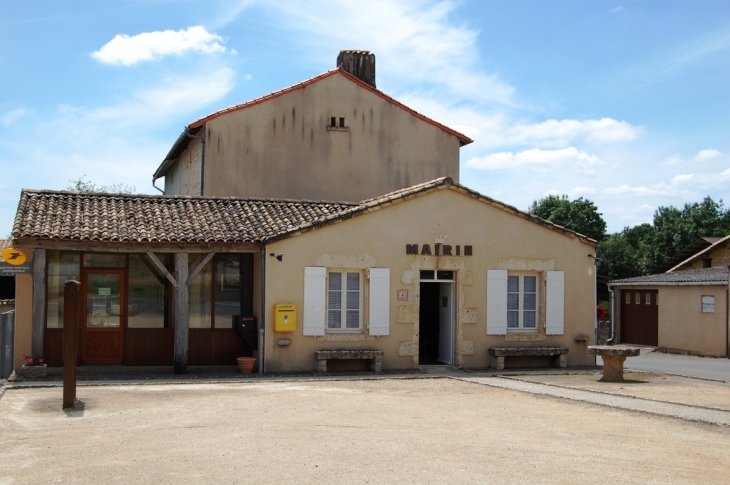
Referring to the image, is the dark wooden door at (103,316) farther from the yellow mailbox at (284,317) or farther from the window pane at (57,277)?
the yellow mailbox at (284,317)

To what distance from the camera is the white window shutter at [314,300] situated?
50.3ft

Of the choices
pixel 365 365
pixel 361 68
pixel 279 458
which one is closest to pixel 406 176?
pixel 361 68

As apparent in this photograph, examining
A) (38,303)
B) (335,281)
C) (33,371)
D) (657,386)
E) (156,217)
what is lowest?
(657,386)

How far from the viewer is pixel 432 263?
53.1 ft

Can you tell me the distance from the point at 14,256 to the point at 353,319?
6.49 m

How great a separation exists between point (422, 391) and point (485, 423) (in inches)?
128

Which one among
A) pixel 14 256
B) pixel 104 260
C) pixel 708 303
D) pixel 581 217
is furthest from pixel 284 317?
pixel 581 217

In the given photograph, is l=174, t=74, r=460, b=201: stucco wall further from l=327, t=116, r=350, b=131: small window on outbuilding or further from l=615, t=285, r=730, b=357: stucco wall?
l=615, t=285, r=730, b=357: stucco wall

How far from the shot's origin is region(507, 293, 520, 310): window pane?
663 inches

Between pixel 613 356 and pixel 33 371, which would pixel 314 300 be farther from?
pixel 613 356

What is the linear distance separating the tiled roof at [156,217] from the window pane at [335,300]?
5.09 feet

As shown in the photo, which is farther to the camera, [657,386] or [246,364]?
[246,364]

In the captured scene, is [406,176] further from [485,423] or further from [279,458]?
[279,458]

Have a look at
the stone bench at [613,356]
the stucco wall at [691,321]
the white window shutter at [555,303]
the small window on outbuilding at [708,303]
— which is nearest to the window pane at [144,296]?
the white window shutter at [555,303]
